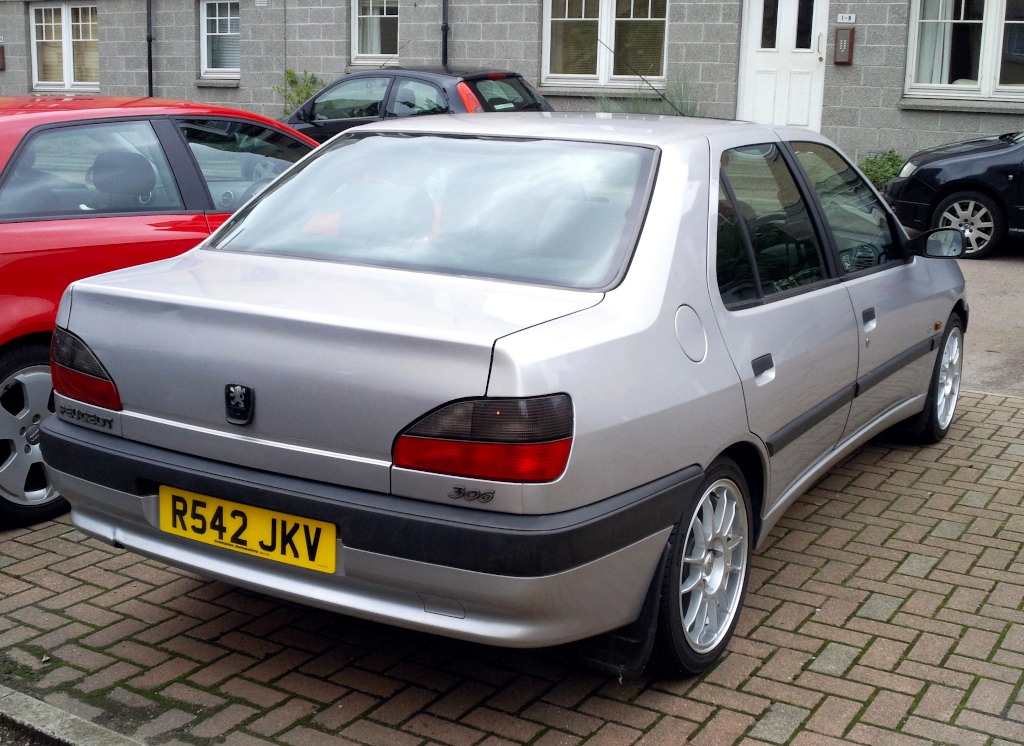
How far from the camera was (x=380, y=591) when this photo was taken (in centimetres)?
308

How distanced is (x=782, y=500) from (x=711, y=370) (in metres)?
0.86

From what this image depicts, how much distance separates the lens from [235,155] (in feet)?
18.9

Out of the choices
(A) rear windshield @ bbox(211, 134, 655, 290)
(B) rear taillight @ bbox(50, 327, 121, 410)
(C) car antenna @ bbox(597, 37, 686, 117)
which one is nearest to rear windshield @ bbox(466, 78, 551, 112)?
(C) car antenna @ bbox(597, 37, 686, 117)

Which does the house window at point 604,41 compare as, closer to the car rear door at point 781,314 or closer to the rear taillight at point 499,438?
the car rear door at point 781,314

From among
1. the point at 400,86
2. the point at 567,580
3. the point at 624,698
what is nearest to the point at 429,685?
the point at 624,698

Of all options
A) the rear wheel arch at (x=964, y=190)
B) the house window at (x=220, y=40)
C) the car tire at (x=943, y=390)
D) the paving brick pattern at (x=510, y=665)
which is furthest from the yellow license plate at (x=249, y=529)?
the house window at (x=220, y=40)

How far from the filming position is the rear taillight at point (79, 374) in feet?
11.2

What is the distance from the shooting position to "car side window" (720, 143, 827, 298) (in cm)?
397

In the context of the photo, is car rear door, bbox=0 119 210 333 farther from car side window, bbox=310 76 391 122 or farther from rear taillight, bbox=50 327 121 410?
car side window, bbox=310 76 391 122

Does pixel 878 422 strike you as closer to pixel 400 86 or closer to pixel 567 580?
pixel 567 580

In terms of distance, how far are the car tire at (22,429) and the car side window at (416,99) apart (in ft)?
27.7

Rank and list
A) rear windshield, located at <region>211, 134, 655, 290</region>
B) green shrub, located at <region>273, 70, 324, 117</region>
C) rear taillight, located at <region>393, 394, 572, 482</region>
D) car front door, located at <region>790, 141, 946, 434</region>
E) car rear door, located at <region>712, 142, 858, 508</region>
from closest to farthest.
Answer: rear taillight, located at <region>393, 394, 572, 482</region> → rear windshield, located at <region>211, 134, 655, 290</region> → car rear door, located at <region>712, 142, 858, 508</region> → car front door, located at <region>790, 141, 946, 434</region> → green shrub, located at <region>273, 70, 324, 117</region>

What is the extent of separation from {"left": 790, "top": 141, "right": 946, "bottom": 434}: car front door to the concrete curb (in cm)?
283

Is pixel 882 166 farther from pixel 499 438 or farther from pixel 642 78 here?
pixel 499 438
